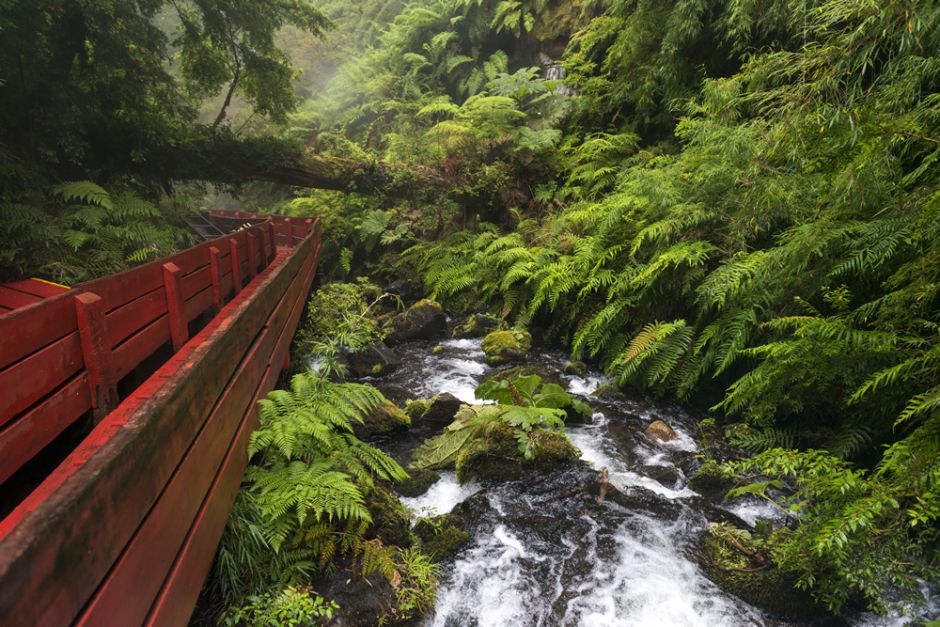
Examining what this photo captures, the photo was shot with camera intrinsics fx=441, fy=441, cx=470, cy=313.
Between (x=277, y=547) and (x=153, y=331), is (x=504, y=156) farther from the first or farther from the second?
(x=277, y=547)

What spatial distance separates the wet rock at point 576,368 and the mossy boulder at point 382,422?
2757 mm

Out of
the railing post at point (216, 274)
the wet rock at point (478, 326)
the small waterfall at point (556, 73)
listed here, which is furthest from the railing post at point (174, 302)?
the small waterfall at point (556, 73)

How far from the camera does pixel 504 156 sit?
1109cm

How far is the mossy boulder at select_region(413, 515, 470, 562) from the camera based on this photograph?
335 centimetres

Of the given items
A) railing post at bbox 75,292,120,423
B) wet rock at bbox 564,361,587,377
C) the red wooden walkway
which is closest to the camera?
the red wooden walkway

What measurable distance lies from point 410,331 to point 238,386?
5.54m

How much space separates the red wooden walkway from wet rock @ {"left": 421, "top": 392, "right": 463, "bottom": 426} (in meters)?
2.27

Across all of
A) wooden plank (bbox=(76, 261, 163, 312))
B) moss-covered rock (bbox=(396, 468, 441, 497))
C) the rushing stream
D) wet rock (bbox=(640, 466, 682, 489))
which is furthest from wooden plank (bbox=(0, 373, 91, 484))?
wet rock (bbox=(640, 466, 682, 489))

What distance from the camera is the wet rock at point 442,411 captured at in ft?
17.4

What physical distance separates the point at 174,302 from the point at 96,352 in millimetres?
1178

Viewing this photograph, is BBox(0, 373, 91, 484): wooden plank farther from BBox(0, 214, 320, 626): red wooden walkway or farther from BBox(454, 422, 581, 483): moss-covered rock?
BBox(454, 422, 581, 483): moss-covered rock

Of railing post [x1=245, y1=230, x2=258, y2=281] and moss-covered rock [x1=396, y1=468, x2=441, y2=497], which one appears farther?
railing post [x1=245, y1=230, x2=258, y2=281]

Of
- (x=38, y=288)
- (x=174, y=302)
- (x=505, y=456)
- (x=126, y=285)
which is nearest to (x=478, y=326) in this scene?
(x=505, y=456)

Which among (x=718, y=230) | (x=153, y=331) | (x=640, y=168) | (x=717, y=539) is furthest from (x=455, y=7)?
(x=717, y=539)
